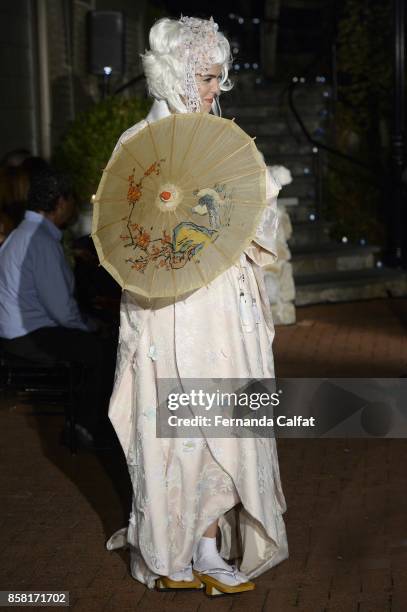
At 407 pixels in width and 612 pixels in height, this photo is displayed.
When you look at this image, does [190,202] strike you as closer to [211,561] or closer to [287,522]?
[211,561]

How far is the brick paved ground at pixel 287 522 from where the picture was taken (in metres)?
4.55

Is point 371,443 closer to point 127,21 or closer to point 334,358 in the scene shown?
point 334,358

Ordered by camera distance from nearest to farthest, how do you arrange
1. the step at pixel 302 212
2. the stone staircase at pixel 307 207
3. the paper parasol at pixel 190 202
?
the paper parasol at pixel 190 202
the stone staircase at pixel 307 207
the step at pixel 302 212

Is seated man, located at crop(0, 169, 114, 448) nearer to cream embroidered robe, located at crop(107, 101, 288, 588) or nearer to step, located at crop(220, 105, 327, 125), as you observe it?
cream embroidered robe, located at crop(107, 101, 288, 588)

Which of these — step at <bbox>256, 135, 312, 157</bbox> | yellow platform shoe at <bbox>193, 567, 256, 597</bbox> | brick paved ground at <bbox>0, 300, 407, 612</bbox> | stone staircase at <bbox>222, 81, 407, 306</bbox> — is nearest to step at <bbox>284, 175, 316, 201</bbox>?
stone staircase at <bbox>222, 81, 407, 306</bbox>

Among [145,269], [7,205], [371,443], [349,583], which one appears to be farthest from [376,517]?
[7,205]

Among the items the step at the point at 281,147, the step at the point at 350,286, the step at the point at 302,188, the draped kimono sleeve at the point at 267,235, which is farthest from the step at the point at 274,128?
the draped kimono sleeve at the point at 267,235

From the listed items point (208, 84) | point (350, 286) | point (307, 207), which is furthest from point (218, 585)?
point (307, 207)

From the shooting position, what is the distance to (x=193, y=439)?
4.50m

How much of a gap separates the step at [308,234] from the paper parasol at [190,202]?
8.98 meters

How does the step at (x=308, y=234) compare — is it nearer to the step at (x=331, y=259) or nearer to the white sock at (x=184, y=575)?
the step at (x=331, y=259)

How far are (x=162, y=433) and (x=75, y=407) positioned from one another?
2418mm

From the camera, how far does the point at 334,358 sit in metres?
9.38

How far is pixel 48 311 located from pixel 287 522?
83.5 inches
